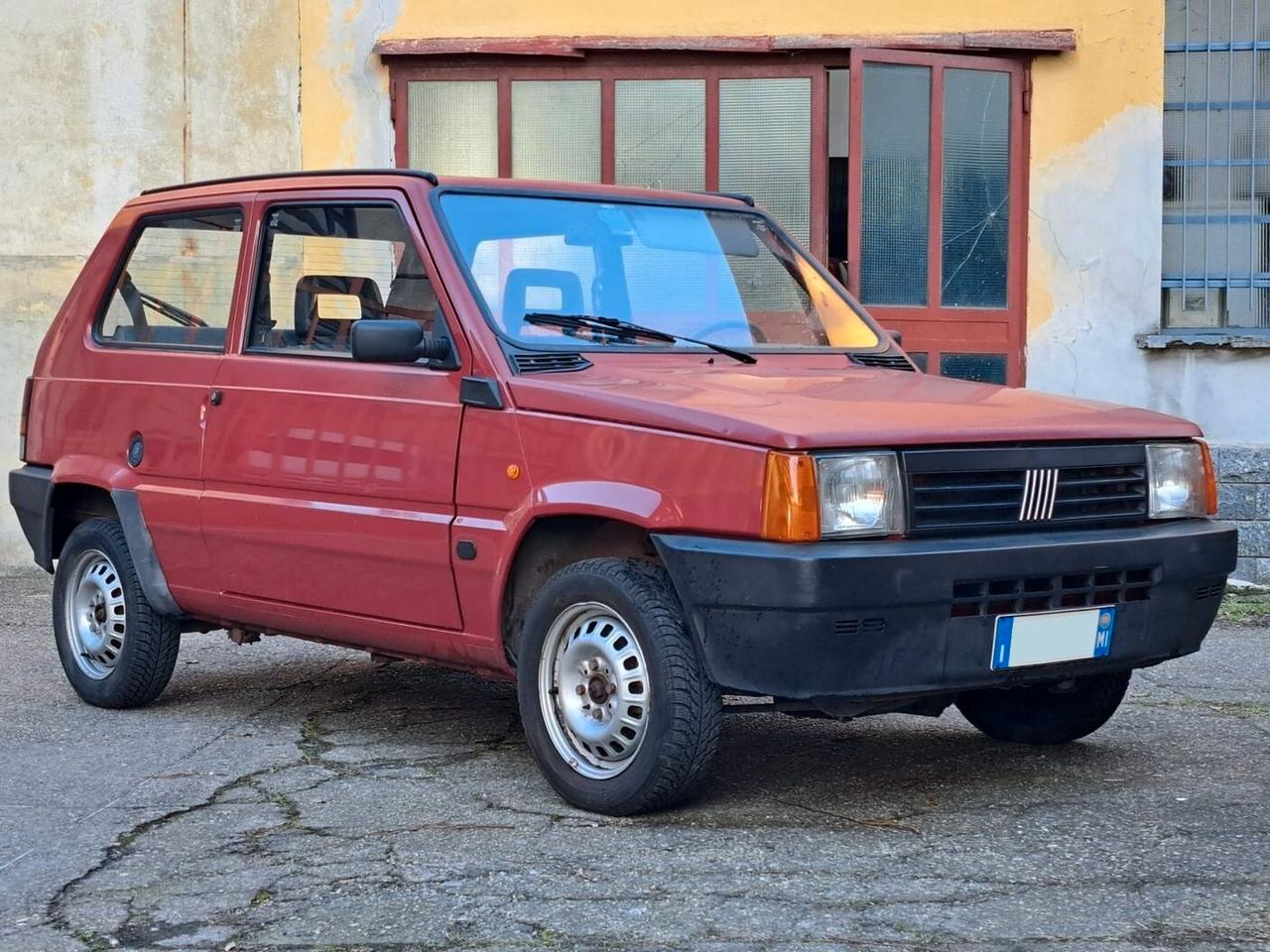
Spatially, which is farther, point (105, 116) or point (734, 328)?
point (105, 116)

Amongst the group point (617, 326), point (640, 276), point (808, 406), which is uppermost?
point (640, 276)

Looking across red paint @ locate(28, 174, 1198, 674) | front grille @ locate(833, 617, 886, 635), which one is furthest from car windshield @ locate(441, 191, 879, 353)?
front grille @ locate(833, 617, 886, 635)

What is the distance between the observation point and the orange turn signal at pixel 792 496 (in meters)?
4.39

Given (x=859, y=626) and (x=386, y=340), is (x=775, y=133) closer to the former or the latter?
(x=386, y=340)

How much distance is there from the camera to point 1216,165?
10.7m

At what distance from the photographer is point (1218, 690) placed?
697cm

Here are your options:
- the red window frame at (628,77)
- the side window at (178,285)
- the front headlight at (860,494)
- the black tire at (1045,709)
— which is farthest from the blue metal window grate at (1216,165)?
the front headlight at (860,494)

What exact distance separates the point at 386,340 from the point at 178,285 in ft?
5.43

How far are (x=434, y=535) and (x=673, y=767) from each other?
1.07m

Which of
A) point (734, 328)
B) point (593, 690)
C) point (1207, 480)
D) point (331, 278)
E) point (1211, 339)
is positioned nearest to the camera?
point (593, 690)

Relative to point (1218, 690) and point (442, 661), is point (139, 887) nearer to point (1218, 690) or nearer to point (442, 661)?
point (442, 661)

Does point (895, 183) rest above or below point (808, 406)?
above

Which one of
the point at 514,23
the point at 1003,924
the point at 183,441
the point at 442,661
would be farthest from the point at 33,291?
the point at 1003,924

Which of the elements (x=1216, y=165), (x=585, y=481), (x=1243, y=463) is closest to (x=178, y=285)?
(x=585, y=481)
